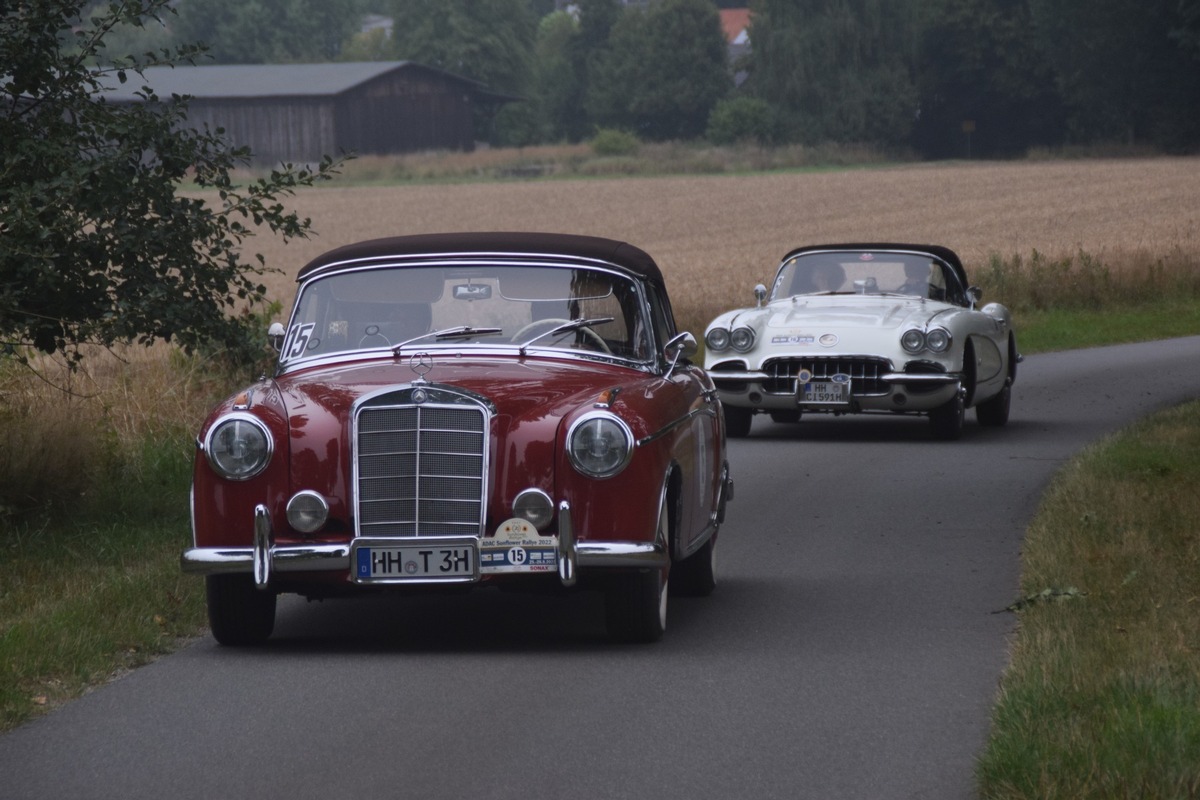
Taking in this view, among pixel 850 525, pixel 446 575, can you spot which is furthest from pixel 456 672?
pixel 850 525

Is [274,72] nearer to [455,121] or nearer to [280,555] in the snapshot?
[455,121]

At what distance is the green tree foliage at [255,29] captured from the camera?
4633 inches

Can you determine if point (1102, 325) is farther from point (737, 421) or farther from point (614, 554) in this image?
point (614, 554)

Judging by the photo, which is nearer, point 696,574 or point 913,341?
point 696,574

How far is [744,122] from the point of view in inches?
3935

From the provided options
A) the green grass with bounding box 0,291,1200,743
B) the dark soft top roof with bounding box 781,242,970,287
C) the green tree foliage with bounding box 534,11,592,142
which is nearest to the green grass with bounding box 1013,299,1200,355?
the dark soft top roof with bounding box 781,242,970,287

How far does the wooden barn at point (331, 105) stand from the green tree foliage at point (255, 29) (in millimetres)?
17759

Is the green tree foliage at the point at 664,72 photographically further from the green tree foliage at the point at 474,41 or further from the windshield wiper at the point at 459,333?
the windshield wiper at the point at 459,333

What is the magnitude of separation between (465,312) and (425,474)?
124 centimetres

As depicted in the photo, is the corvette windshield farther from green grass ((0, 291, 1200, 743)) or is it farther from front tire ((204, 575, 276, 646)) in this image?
front tire ((204, 575, 276, 646))

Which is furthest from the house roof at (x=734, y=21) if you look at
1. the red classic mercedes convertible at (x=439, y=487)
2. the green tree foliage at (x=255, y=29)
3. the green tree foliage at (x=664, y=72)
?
the red classic mercedes convertible at (x=439, y=487)

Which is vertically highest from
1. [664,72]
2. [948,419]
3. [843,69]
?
[843,69]

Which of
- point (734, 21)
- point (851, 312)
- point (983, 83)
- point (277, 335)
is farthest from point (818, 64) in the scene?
point (277, 335)

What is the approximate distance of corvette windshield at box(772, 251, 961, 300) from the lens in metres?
15.7
